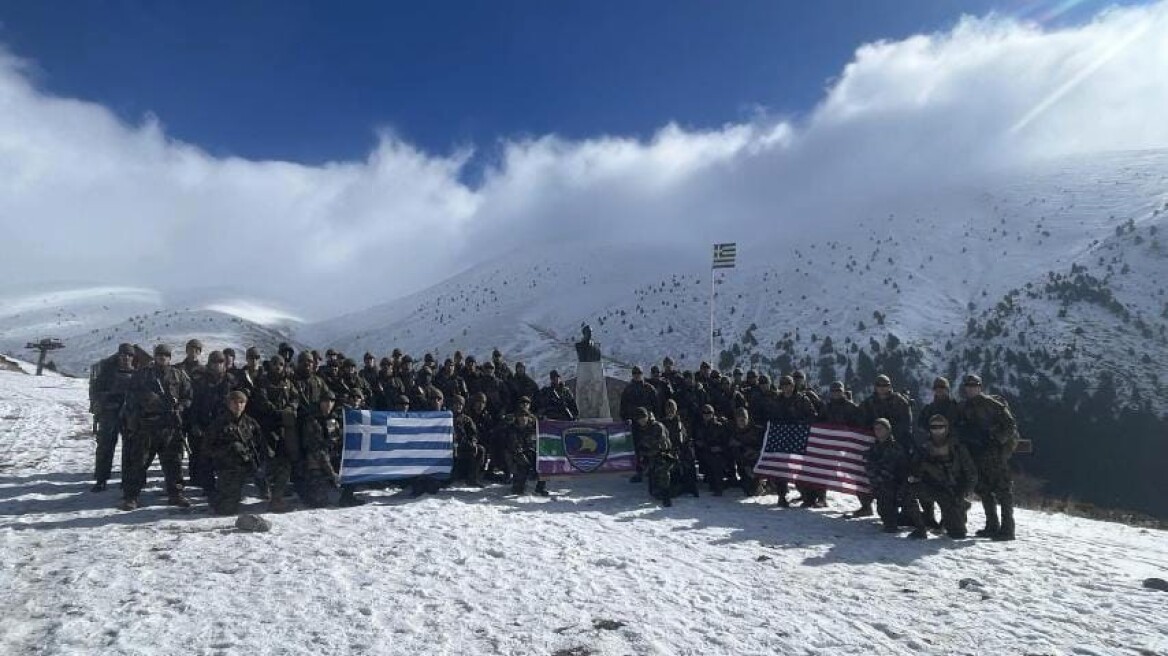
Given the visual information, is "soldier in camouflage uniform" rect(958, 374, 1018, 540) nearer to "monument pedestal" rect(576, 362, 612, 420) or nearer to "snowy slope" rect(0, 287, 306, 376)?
"monument pedestal" rect(576, 362, 612, 420)

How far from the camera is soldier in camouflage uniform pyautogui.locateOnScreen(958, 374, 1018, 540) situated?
9.62m

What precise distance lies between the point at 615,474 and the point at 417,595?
7094 mm

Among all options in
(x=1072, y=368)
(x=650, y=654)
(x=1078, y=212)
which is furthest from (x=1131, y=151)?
(x=650, y=654)

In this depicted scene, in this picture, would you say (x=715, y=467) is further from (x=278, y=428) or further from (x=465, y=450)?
(x=278, y=428)

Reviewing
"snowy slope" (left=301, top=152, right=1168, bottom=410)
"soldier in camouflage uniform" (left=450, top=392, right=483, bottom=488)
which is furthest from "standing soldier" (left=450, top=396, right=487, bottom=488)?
"snowy slope" (left=301, top=152, right=1168, bottom=410)

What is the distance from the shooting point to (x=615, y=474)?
13023 millimetres

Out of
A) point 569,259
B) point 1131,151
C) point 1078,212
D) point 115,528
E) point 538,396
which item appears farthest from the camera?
point 569,259

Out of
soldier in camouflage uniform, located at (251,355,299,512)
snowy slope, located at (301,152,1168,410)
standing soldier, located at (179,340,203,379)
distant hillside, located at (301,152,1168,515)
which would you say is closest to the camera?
soldier in camouflage uniform, located at (251,355,299,512)

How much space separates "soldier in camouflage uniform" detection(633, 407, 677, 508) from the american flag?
1.71m

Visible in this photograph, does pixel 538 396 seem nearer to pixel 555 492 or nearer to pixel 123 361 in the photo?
pixel 555 492

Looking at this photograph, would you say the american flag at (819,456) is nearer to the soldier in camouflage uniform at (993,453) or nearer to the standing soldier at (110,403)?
the soldier in camouflage uniform at (993,453)

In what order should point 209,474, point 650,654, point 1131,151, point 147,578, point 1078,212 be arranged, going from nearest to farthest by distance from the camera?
point 650,654, point 147,578, point 209,474, point 1078,212, point 1131,151

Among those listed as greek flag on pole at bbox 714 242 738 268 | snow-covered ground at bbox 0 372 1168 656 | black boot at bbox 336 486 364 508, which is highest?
greek flag on pole at bbox 714 242 738 268

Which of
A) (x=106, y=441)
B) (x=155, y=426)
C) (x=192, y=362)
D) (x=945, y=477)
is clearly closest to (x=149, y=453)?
(x=155, y=426)
